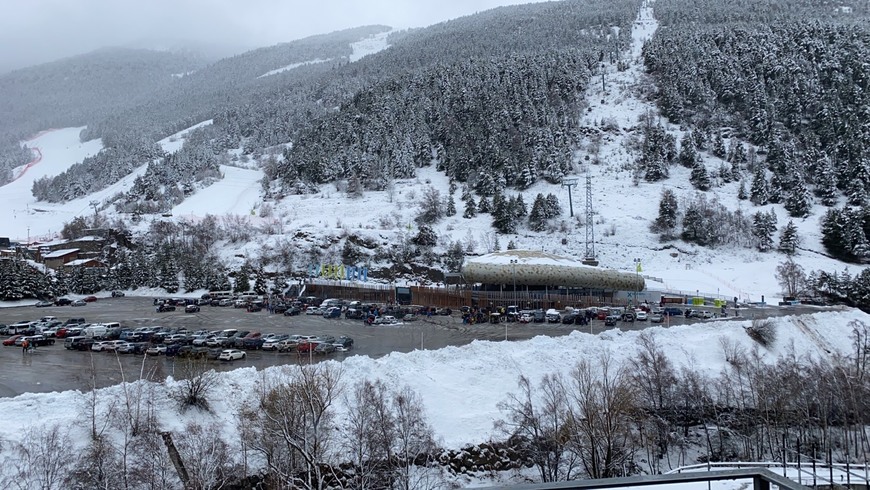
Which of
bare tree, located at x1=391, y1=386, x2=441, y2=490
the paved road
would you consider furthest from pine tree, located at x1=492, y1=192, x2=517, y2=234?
bare tree, located at x1=391, y1=386, x2=441, y2=490

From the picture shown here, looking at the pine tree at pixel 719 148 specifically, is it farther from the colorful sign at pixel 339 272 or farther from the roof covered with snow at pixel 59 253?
the roof covered with snow at pixel 59 253

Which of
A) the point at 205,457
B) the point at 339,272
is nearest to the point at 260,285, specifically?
the point at 339,272

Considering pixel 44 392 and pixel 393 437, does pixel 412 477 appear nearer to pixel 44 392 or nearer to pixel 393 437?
pixel 393 437

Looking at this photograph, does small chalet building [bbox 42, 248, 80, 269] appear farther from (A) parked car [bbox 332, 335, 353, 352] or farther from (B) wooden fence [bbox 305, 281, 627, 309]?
(A) parked car [bbox 332, 335, 353, 352]

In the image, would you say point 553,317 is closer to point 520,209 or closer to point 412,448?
point 412,448

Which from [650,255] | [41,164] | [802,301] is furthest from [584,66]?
[41,164]

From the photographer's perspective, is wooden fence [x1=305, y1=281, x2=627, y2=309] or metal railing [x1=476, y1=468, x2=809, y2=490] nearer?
metal railing [x1=476, y1=468, x2=809, y2=490]

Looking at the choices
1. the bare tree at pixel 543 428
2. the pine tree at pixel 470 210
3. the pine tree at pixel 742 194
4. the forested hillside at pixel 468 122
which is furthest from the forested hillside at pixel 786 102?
the bare tree at pixel 543 428
